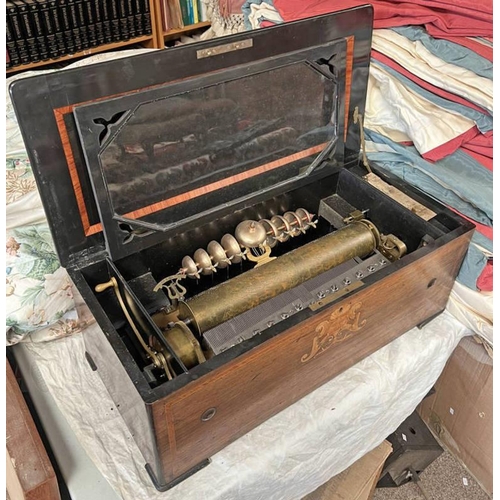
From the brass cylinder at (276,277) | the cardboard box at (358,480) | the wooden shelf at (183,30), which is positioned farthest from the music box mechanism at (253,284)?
the wooden shelf at (183,30)

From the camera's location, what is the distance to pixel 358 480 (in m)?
1.16

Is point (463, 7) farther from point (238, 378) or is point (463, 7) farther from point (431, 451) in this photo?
point (431, 451)

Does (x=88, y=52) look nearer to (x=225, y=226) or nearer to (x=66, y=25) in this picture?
(x=66, y=25)

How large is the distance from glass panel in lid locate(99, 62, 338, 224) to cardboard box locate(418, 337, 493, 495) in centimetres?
54

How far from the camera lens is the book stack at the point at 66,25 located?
194cm

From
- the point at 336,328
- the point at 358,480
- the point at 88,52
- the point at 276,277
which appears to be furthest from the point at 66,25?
the point at 358,480

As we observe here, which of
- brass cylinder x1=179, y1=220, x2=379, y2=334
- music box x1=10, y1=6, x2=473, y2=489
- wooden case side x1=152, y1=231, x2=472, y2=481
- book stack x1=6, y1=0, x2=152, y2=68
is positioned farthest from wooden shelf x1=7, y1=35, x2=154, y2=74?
wooden case side x1=152, y1=231, x2=472, y2=481

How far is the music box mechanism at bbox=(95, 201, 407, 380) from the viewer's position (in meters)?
0.80

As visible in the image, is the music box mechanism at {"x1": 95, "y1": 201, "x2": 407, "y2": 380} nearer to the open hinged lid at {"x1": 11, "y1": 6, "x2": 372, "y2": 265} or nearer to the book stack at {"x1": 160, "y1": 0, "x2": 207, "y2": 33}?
the open hinged lid at {"x1": 11, "y1": 6, "x2": 372, "y2": 265}

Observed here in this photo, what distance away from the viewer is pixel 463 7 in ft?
3.10

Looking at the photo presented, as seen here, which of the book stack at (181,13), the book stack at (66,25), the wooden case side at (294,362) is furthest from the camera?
the book stack at (181,13)

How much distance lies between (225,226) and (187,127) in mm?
221

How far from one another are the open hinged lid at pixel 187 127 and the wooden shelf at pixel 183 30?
1544mm

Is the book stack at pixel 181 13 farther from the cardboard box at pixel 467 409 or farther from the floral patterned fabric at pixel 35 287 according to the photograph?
the cardboard box at pixel 467 409
